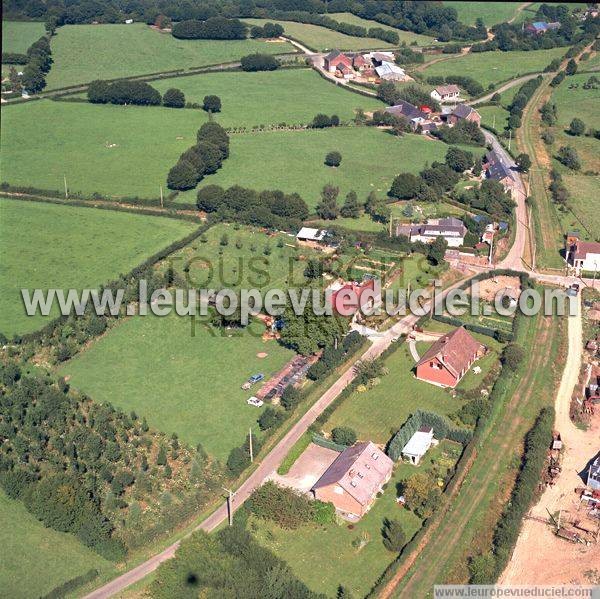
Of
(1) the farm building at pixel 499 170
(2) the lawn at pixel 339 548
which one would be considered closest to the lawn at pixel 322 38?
(1) the farm building at pixel 499 170

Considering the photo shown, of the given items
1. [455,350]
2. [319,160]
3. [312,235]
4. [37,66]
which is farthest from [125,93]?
[455,350]

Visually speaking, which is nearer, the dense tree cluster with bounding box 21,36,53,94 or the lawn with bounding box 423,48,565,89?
the dense tree cluster with bounding box 21,36,53,94

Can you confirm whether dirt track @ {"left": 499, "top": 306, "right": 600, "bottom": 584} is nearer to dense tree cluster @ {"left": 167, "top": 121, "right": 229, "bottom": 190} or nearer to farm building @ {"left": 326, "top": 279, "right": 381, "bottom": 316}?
farm building @ {"left": 326, "top": 279, "right": 381, "bottom": 316}

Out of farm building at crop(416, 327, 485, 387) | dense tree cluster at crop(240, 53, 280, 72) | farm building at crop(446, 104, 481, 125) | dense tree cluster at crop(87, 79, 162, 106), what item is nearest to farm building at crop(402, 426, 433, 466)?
farm building at crop(416, 327, 485, 387)

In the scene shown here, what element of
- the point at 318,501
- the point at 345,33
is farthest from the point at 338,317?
the point at 345,33

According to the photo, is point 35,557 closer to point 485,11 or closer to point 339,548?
point 339,548
